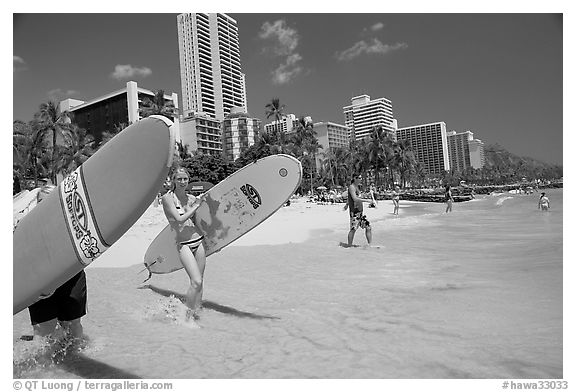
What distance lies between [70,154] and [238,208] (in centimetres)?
3149

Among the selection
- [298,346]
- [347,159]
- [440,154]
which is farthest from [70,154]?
[440,154]

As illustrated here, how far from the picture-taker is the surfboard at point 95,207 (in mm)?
2750

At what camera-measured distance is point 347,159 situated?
77312 mm

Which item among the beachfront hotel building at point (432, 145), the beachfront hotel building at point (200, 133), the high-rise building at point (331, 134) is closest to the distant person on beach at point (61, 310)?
the beachfront hotel building at point (200, 133)

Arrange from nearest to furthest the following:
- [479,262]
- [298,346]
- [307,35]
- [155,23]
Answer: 1. [298,346]
2. [155,23]
3. [307,35]
4. [479,262]

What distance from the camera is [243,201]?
484 cm

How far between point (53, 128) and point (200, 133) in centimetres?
5454

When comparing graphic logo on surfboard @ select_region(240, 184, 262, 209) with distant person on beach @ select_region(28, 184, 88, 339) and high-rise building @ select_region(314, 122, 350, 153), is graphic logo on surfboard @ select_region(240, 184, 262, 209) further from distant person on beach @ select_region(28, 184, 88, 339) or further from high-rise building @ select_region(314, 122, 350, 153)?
high-rise building @ select_region(314, 122, 350, 153)

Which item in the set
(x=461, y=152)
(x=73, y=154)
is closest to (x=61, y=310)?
(x=73, y=154)

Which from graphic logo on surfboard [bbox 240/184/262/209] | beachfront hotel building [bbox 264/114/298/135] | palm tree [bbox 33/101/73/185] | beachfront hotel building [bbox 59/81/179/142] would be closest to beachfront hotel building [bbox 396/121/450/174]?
beachfront hotel building [bbox 264/114/298/135]

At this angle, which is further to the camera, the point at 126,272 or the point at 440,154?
the point at 440,154

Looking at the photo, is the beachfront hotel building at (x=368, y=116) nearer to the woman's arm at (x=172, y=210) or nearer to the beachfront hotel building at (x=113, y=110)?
the beachfront hotel building at (x=113, y=110)

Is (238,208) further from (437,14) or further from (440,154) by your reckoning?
(440,154)

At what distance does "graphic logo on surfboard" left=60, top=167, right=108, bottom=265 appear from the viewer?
9.25ft
